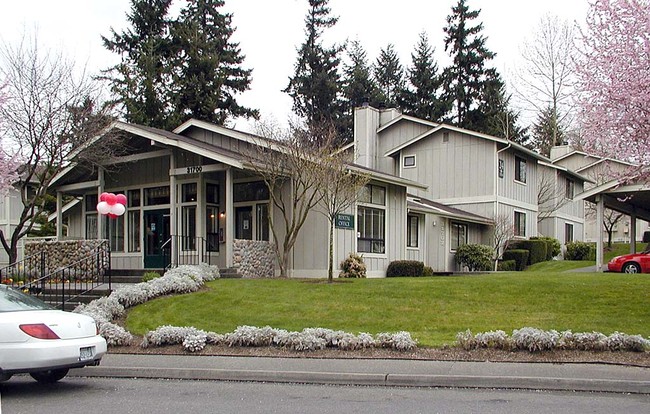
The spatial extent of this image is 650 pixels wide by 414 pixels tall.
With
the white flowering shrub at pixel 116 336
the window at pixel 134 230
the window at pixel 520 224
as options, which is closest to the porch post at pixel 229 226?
the window at pixel 134 230

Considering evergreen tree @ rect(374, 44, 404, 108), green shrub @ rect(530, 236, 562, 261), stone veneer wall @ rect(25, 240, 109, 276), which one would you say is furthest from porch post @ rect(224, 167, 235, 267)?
evergreen tree @ rect(374, 44, 404, 108)

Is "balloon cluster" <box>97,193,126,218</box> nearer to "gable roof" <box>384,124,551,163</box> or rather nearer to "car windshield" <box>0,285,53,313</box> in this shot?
"car windshield" <box>0,285,53,313</box>

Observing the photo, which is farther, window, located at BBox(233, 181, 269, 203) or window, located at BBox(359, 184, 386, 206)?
window, located at BBox(359, 184, 386, 206)

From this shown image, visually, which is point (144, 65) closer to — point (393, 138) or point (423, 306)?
point (393, 138)

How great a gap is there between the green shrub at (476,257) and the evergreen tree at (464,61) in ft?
76.7

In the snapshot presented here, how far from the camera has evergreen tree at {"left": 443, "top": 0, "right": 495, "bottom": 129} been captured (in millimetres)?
50938

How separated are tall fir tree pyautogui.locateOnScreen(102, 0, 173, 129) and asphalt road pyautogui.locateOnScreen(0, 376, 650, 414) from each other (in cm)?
3193

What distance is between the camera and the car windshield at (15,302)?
9.03m

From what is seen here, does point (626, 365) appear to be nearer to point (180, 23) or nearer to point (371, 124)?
point (371, 124)

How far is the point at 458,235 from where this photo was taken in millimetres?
29953

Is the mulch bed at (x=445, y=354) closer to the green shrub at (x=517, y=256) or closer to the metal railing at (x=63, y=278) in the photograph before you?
the metal railing at (x=63, y=278)

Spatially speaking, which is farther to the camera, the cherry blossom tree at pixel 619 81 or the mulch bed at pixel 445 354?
the cherry blossom tree at pixel 619 81

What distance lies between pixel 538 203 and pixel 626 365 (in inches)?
1050

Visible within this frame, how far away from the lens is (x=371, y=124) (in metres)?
34.9
